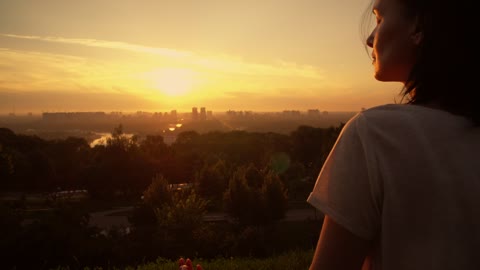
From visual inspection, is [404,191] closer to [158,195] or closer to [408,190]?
[408,190]

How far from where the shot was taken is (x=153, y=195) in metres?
21.8

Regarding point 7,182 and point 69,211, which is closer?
point 69,211

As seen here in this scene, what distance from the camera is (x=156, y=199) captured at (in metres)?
21.6

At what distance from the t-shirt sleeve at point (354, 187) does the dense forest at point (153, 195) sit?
10124 mm

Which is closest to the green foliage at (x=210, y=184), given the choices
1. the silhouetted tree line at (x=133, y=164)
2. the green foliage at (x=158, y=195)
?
the silhouetted tree line at (x=133, y=164)

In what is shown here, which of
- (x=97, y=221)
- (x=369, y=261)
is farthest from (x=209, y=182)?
(x=369, y=261)

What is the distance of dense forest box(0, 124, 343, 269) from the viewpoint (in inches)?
508

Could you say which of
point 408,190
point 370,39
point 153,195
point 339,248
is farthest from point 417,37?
point 153,195

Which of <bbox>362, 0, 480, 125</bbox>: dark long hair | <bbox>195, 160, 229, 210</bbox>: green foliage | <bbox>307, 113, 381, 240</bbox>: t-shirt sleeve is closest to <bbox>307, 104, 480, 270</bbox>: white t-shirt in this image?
<bbox>307, 113, 381, 240</bbox>: t-shirt sleeve

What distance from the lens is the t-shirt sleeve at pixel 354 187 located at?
907 millimetres

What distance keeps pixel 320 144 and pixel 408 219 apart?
46854 mm

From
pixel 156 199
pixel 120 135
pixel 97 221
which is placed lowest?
pixel 97 221

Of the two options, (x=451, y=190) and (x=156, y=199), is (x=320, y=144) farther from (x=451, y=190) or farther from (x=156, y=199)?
(x=451, y=190)

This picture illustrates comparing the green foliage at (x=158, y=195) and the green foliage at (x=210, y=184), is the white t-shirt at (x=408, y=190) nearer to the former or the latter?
the green foliage at (x=158, y=195)
